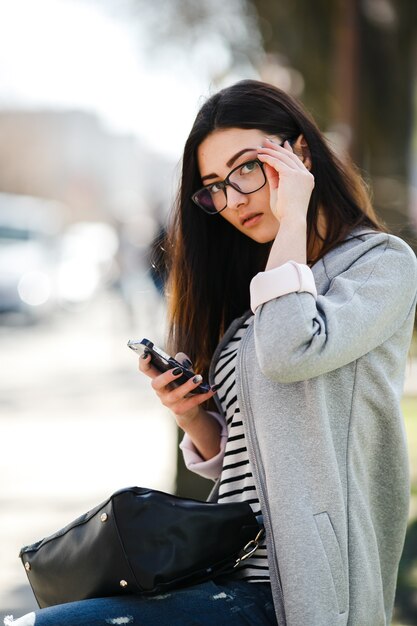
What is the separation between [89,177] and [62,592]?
239 ft

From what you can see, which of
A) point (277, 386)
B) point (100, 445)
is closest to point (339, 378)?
point (277, 386)

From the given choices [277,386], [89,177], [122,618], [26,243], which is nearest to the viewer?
[122,618]

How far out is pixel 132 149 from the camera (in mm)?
83312

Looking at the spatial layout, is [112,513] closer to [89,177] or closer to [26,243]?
[26,243]

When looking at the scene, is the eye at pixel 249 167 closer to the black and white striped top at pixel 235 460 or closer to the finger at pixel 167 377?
the black and white striped top at pixel 235 460

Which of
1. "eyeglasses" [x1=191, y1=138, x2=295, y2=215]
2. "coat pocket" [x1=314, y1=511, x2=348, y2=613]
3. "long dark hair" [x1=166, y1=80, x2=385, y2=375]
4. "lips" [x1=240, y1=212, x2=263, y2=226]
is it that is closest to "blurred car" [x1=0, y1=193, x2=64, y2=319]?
"long dark hair" [x1=166, y1=80, x2=385, y2=375]

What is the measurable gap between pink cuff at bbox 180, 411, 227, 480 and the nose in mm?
673

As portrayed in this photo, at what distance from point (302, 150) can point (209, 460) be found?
3.16 feet

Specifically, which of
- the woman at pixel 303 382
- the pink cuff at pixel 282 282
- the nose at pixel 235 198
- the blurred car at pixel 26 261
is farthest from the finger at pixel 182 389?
the blurred car at pixel 26 261

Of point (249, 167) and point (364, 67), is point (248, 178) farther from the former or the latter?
point (364, 67)

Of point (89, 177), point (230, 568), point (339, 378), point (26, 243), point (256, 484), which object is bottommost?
point (230, 568)

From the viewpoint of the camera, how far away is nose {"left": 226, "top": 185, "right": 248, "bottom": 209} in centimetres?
264

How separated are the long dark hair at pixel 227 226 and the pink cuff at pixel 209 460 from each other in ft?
0.68

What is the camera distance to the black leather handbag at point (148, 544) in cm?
220
